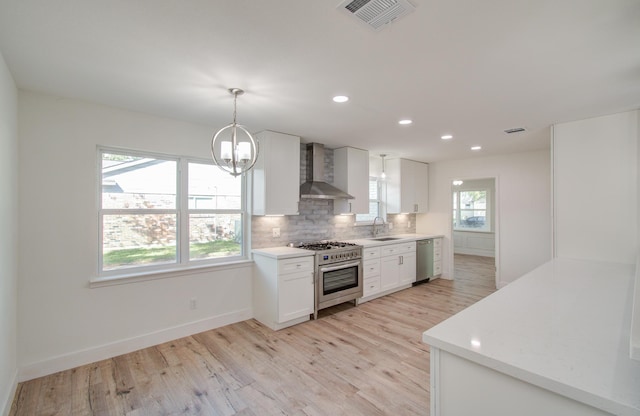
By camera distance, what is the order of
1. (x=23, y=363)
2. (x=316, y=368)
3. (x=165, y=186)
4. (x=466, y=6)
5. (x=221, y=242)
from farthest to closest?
(x=221, y=242), (x=165, y=186), (x=316, y=368), (x=23, y=363), (x=466, y=6)

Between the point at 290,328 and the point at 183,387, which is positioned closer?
the point at 183,387

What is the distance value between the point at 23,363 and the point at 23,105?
88.5 inches

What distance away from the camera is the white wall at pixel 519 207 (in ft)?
16.8

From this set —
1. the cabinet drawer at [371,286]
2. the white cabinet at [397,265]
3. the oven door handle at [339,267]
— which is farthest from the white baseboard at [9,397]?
the white cabinet at [397,265]

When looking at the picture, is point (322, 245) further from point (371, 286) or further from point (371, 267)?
point (371, 286)

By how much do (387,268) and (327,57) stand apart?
3.80 meters

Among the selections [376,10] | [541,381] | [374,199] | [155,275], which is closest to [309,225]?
[374,199]

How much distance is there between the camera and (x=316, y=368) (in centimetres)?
276

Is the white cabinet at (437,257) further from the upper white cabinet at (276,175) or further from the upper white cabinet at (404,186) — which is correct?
the upper white cabinet at (276,175)

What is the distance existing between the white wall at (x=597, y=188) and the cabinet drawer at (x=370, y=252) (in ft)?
7.55

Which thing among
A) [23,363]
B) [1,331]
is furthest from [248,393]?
[23,363]

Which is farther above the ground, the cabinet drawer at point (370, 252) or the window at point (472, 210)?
the window at point (472, 210)

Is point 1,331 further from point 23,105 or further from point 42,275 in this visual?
point 23,105

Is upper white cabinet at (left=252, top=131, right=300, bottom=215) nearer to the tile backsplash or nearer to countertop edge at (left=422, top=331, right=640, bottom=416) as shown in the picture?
the tile backsplash
